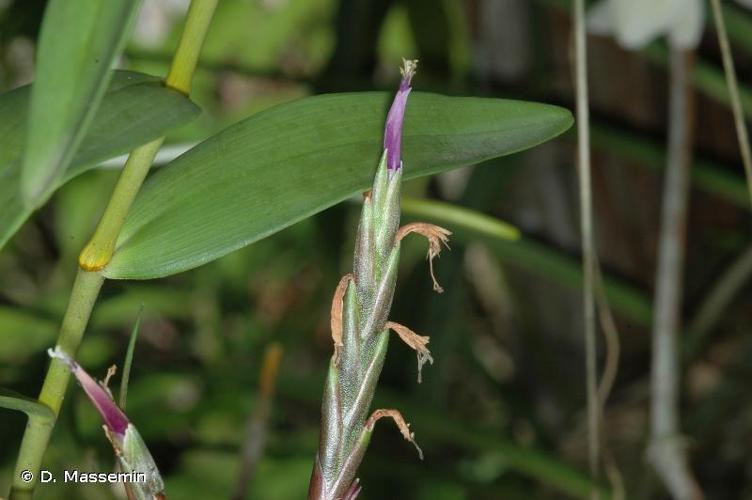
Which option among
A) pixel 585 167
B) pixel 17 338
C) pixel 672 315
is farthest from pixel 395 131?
pixel 17 338

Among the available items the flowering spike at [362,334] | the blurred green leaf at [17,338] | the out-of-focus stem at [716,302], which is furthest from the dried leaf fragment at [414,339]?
the blurred green leaf at [17,338]

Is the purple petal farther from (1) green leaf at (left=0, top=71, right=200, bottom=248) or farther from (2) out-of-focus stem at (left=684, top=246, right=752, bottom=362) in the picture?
(2) out-of-focus stem at (left=684, top=246, right=752, bottom=362)

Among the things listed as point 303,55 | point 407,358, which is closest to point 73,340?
point 407,358

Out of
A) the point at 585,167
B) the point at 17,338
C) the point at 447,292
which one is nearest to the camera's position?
the point at 585,167

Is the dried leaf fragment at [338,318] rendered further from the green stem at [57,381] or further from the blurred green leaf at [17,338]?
the blurred green leaf at [17,338]

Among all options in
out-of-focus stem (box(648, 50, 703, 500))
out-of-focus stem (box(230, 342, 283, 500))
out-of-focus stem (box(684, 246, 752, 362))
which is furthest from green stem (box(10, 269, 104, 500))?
out-of-focus stem (box(684, 246, 752, 362))

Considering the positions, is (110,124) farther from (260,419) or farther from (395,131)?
(260,419)

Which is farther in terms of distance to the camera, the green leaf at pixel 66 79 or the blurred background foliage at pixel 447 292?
the blurred background foliage at pixel 447 292

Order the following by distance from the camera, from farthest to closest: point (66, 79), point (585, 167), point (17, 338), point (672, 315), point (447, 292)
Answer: point (17, 338) < point (447, 292) < point (672, 315) < point (585, 167) < point (66, 79)
